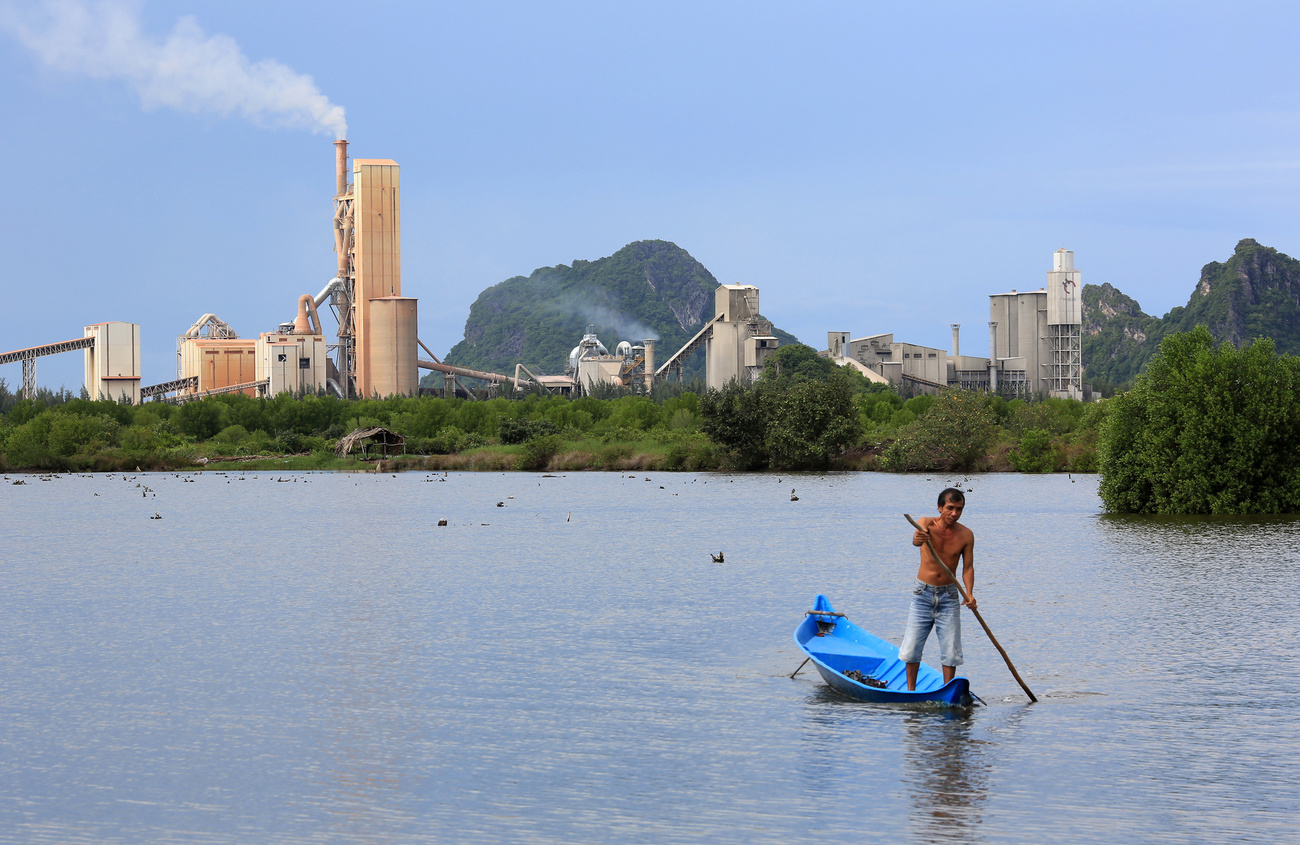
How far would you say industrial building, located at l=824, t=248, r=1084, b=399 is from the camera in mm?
159750

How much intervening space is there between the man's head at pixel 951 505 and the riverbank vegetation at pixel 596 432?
69.5 metres

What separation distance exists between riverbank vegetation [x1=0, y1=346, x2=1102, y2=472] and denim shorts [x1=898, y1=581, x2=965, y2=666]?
69.1 m

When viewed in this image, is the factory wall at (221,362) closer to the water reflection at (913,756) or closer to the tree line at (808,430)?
the tree line at (808,430)

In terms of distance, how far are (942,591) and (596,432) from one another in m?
92.6

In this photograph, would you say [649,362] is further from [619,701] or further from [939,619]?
[939,619]

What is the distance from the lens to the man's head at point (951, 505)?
46.9 ft

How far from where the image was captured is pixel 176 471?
4038 inches

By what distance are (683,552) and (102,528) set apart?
932 inches

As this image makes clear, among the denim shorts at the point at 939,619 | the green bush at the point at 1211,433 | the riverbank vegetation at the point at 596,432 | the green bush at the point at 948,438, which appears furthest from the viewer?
the riverbank vegetation at the point at 596,432

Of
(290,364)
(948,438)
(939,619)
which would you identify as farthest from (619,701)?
(290,364)

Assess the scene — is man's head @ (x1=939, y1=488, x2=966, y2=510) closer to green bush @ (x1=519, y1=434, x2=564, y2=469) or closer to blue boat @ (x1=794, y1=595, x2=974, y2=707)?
blue boat @ (x1=794, y1=595, x2=974, y2=707)

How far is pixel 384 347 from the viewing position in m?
155

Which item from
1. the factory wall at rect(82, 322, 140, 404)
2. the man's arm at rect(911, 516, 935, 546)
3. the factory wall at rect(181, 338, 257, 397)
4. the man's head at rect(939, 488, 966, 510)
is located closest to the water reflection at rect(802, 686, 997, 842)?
the man's arm at rect(911, 516, 935, 546)

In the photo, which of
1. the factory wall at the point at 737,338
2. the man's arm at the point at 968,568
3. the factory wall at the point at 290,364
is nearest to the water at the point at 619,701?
the man's arm at the point at 968,568
